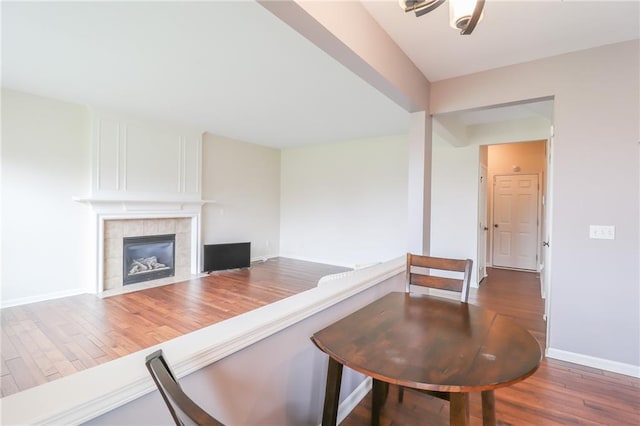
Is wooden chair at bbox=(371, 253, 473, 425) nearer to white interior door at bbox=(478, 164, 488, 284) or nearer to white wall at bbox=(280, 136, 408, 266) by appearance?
white interior door at bbox=(478, 164, 488, 284)

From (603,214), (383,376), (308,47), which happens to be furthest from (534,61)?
(383,376)

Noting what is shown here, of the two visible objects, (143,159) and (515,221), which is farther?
(515,221)

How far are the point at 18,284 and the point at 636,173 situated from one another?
6.52 meters

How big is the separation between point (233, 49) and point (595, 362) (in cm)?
396

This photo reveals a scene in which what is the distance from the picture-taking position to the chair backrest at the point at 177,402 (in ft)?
1.68

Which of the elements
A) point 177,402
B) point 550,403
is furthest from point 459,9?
point 550,403

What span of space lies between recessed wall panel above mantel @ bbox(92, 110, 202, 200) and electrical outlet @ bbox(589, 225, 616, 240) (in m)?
5.54

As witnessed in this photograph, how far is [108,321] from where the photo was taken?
324 centimetres

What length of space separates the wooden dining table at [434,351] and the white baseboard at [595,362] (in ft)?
5.16

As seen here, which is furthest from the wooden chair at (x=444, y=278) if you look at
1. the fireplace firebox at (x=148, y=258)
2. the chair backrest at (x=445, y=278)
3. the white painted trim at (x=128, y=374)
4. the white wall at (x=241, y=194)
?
the white wall at (x=241, y=194)

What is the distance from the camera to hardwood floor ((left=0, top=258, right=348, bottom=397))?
244cm

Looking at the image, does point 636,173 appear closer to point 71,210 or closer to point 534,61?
point 534,61

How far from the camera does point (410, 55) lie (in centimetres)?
249

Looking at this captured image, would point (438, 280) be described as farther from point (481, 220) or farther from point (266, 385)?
point (481, 220)
